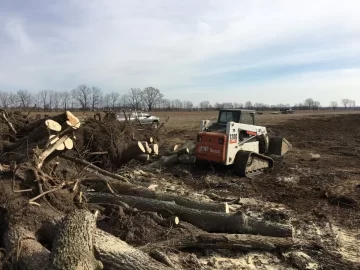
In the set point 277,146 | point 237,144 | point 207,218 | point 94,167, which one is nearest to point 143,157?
point 237,144

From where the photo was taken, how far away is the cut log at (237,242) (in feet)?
17.0

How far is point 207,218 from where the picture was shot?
5.80 m

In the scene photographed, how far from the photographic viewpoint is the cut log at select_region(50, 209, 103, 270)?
3.64 m

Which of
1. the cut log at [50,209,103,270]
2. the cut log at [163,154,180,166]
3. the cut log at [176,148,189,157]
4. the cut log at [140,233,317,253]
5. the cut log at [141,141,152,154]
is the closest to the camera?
the cut log at [50,209,103,270]

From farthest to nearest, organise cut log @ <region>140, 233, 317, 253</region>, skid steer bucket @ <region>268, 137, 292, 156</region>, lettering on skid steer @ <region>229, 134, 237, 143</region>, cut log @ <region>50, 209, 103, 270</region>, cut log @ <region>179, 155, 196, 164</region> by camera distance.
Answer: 1. skid steer bucket @ <region>268, 137, 292, 156</region>
2. cut log @ <region>179, 155, 196, 164</region>
3. lettering on skid steer @ <region>229, 134, 237, 143</region>
4. cut log @ <region>140, 233, 317, 253</region>
5. cut log @ <region>50, 209, 103, 270</region>

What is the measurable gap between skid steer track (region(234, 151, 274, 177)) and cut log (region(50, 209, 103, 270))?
21.5 feet

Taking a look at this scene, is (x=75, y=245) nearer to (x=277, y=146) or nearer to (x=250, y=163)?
(x=250, y=163)

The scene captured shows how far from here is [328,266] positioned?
490cm

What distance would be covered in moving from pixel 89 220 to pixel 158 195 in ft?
7.96

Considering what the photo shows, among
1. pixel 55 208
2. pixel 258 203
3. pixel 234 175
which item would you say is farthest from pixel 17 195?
pixel 234 175

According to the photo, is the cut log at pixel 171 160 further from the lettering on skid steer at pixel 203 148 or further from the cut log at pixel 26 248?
the cut log at pixel 26 248

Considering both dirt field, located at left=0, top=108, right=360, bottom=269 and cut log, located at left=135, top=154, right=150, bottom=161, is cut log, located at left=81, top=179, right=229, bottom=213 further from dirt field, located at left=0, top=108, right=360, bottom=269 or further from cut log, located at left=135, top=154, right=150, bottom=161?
cut log, located at left=135, top=154, right=150, bottom=161

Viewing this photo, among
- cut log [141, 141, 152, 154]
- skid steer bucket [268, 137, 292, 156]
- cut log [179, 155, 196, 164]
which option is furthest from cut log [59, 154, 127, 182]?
skid steer bucket [268, 137, 292, 156]

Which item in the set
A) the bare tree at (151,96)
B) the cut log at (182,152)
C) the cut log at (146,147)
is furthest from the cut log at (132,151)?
the bare tree at (151,96)
